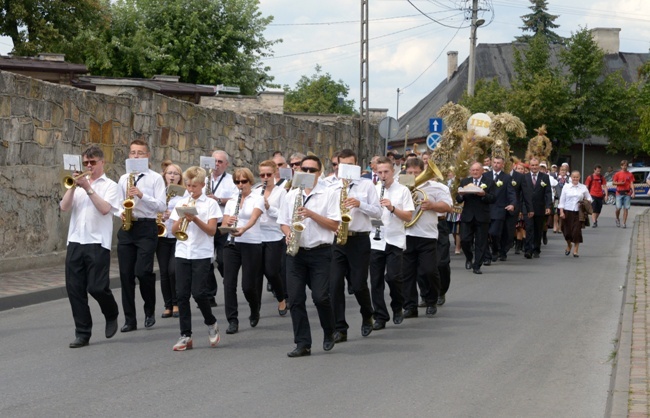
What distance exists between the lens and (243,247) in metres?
11.2

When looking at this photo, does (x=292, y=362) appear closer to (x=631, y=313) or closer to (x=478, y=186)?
(x=631, y=313)

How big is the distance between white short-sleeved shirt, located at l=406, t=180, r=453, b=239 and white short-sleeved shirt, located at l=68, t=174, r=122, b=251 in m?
3.40

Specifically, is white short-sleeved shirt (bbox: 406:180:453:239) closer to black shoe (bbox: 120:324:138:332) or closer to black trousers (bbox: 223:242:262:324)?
black trousers (bbox: 223:242:262:324)

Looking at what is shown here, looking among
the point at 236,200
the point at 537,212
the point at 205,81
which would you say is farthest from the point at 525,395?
the point at 205,81

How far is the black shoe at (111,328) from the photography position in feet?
34.7

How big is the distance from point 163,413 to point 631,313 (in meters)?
6.44

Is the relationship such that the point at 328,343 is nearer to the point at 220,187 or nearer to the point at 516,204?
the point at 220,187

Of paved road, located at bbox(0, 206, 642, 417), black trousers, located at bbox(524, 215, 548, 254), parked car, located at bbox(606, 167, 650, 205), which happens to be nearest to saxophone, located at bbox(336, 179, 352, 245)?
paved road, located at bbox(0, 206, 642, 417)

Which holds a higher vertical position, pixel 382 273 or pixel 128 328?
pixel 382 273

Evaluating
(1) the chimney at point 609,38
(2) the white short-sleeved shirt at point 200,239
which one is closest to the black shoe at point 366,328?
(2) the white short-sleeved shirt at point 200,239

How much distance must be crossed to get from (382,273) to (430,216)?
3.73 feet

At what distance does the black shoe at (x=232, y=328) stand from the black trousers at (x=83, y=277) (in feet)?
4.65

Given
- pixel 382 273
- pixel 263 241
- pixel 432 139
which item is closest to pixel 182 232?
pixel 263 241

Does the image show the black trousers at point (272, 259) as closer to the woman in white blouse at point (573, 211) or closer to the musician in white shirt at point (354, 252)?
the musician in white shirt at point (354, 252)
